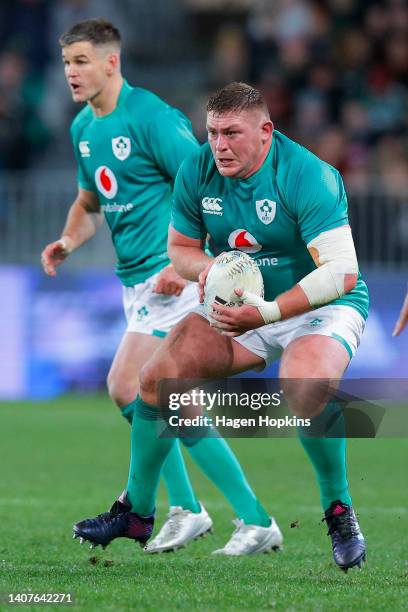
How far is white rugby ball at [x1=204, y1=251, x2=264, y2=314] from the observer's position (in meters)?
5.38

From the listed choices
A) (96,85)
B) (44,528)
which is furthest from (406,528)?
(96,85)

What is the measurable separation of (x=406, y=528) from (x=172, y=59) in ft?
41.8

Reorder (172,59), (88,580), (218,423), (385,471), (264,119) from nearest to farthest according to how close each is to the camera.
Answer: (88,580), (264,119), (218,423), (385,471), (172,59)

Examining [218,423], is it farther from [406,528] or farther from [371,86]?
[371,86]

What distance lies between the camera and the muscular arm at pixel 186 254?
19.1ft

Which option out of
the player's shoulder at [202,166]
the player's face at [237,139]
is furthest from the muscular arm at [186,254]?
the player's face at [237,139]

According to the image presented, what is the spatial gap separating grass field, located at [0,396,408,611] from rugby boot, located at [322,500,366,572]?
0.07 metres

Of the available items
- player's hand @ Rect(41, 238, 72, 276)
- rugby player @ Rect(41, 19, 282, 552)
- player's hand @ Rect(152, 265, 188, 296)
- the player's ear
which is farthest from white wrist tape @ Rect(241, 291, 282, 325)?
player's hand @ Rect(41, 238, 72, 276)

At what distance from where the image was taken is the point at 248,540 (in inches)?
251

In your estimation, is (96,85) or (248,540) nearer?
(248,540)

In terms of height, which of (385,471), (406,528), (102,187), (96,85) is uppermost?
(96,85)

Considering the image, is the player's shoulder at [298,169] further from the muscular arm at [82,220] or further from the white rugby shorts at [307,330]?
the muscular arm at [82,220]

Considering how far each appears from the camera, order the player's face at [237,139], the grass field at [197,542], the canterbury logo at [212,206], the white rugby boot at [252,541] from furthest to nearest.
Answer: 1. the white rugby boot at [252,541]
2. the canterbury logo at [212,206]
3. the player's face at [237,139]
4. the grass field at [197,542]

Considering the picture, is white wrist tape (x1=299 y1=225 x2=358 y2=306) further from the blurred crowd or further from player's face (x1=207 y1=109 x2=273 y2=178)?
the blurred crowd
